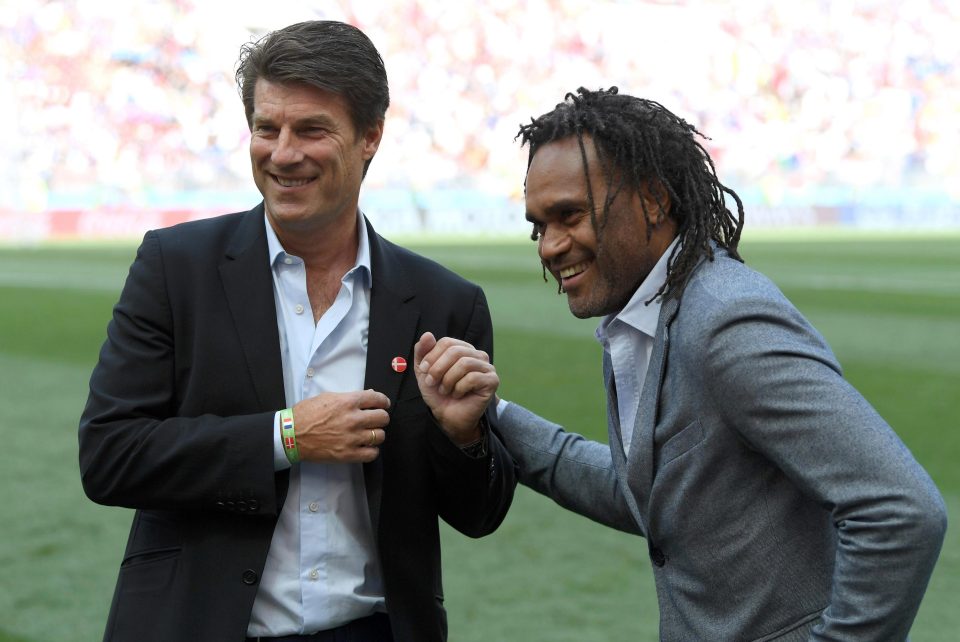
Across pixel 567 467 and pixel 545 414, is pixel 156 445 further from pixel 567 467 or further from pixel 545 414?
pixel 545 414

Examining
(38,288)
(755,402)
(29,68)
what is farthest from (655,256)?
(29,68)

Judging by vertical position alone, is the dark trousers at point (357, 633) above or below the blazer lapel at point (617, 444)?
below

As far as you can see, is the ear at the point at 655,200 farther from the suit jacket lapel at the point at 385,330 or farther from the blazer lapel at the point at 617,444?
the suit jacket lapel at the point at 385,330

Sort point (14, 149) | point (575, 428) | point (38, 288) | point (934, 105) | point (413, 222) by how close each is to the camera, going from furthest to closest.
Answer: point (934, 105), point (413, 222), point (14, 149), point (38, 288), point (575, 428)

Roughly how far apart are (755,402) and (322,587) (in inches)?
31.3

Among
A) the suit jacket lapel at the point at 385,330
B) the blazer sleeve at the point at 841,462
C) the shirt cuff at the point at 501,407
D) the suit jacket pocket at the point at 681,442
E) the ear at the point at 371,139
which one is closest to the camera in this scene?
the blazer sleeve at the point at 841,462

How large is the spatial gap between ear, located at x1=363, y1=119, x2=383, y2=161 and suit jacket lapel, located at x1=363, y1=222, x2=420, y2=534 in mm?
163

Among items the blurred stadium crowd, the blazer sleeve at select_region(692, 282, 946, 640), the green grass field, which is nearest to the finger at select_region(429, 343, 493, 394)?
the blazer sleeve at select_region(692, 282, 946, 640)

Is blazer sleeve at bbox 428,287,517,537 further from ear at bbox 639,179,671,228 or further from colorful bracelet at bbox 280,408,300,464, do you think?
ear at bbox 639,179,671,228

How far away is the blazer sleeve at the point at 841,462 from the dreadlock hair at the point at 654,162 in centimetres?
22

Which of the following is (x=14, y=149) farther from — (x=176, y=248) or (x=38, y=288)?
(x=176, y=248)

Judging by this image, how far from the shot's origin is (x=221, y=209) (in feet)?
89.2

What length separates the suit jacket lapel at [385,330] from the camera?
77.5 inches

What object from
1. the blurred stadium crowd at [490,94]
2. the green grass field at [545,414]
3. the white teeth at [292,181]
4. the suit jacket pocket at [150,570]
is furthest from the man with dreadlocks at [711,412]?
the blurred stadium crowd at [490,94]
